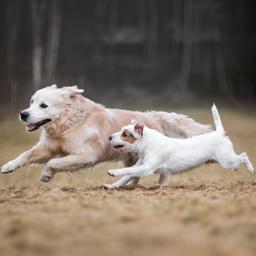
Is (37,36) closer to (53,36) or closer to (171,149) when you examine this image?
(53,36)

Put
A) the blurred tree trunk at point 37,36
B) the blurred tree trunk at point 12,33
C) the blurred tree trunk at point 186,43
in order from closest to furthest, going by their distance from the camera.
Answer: the blurred tree trunk at point 37,36
the blurred tree trunk at point 12,33
the blurred tree trunk at point 186,43

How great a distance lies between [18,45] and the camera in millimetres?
24594

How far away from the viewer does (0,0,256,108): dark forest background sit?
949 inches

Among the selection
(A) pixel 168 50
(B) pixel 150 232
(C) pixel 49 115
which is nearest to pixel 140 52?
(A) pixel 168 50

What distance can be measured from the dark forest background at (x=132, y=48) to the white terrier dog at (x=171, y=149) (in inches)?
652

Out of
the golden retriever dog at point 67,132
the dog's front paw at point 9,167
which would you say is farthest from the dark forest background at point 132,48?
the dog's front paw at point 9,167

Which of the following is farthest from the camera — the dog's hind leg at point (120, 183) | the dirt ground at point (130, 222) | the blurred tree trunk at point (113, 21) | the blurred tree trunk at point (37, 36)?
the blurred tree trunk at point (113, 21)

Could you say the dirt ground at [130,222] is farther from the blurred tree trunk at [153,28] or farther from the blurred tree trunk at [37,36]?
the blurred tree trunk at [153,28]

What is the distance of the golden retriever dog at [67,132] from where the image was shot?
6.66 m

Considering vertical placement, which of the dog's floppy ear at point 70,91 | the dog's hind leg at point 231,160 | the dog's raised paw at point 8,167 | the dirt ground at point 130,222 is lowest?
the dog's raised paw at point 8,167

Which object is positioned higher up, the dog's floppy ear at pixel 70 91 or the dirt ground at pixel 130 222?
the dog's floppy ear at pixel 70 91

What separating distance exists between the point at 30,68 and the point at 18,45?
4.02 feet

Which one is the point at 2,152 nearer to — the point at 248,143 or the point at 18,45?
the point at 248,143

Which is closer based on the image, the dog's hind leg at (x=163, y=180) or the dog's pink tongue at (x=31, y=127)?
the dog's pink tongue at (x=31, y=127)
